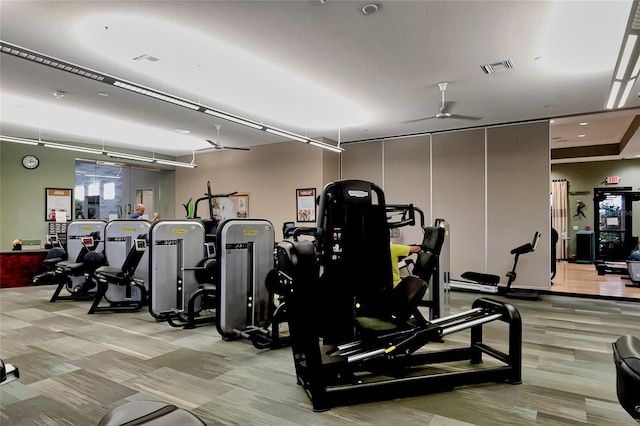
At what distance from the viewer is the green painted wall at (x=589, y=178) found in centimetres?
1140

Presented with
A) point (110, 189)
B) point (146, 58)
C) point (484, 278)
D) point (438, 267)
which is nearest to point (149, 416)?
point (438, 267)

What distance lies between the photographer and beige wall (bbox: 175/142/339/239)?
9047 mm

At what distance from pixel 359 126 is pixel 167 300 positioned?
519cm

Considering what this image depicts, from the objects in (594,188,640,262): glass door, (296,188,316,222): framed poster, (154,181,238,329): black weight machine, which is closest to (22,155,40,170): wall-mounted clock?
(154,181,238,329): black weight machine

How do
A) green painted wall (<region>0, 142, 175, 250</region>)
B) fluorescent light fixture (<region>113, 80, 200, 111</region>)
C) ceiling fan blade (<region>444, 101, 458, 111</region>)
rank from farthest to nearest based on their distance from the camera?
1. green painted wall (<region>0, 142, 175, 250</region>)
2. ceiling fan blade (<region>444, 101, 458, 111</region>)
3. fluorescent light fixture (<region>113, 80, 200, 111</region>)

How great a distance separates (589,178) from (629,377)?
44.1 ft

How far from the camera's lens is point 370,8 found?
3.35 metres

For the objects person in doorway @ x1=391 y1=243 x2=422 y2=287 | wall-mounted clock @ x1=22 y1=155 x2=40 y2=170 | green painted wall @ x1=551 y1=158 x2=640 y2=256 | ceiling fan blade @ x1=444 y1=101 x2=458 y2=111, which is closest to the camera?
person in doorway @ x1=391 y1=243 x2=422 y2=287

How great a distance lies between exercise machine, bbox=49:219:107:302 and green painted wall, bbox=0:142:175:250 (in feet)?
10.7

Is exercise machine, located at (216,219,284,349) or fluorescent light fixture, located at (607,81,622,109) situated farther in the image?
fluorescent light fixture, located at (607,81,622,109)

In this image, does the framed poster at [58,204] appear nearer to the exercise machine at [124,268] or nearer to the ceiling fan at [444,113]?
the exercise machine at [124,268]

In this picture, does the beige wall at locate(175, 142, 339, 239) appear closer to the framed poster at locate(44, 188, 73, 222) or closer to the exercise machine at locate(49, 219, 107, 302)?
the framed poster at locate(44, 188, 73, 222)

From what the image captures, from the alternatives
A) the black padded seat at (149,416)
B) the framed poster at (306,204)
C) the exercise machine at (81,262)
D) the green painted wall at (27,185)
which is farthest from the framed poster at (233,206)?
the black padded seat at (149,416)

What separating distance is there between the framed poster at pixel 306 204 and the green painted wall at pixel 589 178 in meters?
9.26
